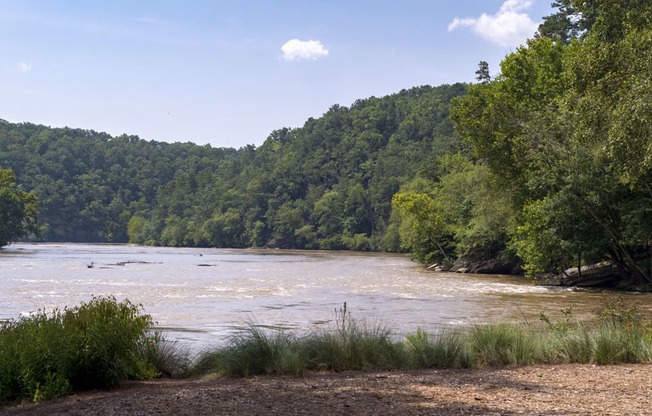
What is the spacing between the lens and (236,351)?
1071 centimetres

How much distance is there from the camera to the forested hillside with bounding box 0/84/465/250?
142875 millimetres

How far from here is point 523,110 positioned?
123 feet

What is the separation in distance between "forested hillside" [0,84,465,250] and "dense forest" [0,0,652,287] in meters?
0.44

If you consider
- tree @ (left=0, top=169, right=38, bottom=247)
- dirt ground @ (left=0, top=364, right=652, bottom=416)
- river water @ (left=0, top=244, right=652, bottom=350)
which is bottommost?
river water @ (left=0, top=244, right=652, bottom=350)

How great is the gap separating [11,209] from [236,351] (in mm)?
94987

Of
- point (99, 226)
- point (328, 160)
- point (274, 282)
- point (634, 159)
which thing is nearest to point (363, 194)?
point (328, 160)

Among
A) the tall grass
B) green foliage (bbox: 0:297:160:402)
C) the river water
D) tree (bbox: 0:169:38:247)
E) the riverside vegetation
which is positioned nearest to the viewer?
green foliage (bbox: 0:297:160:402)

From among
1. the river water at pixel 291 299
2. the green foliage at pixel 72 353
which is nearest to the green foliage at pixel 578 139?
the river water at pixel 291 299

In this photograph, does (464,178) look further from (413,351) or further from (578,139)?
(413,351)

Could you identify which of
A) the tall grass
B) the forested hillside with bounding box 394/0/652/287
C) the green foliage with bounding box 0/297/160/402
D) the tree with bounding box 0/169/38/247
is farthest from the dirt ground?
the tree with bounding box 0/169/38/247

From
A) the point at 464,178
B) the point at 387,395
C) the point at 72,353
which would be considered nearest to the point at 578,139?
the point at 387,395

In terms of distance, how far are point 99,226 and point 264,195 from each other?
155ft

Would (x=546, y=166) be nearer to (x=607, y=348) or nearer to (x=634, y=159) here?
(x=634, y=159)

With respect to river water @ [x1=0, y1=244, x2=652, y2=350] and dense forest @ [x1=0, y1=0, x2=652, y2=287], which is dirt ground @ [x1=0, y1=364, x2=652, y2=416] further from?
dense forest @ [x1=0, y1=0, x2=652, y2=287]
